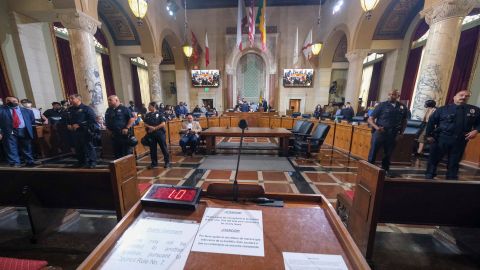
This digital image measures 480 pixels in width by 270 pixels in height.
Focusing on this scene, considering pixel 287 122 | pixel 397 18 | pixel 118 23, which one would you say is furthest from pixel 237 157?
pixel 118 23

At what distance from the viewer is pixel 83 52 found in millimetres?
5098

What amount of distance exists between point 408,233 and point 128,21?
12015 millimetres

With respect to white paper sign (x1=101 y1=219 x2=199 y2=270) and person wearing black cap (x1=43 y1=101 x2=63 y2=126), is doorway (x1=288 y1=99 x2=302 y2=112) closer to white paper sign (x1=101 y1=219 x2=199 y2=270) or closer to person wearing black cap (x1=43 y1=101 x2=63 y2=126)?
person wearing black cap (x1=43 y1=101 x2=63 y2=126)

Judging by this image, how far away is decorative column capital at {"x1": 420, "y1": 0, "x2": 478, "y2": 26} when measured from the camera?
407 centimetres

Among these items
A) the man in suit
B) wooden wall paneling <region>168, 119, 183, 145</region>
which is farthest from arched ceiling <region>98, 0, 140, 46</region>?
the man in suit

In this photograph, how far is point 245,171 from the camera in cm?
427

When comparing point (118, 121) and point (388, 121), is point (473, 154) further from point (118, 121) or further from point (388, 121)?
point (118, 121)

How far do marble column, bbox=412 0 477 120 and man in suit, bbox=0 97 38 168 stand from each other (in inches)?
391

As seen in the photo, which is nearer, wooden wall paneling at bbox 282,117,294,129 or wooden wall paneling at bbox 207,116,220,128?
wooden wall paneling at bbox 282,117,294,129

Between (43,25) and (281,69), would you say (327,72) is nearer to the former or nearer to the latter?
(281,69)

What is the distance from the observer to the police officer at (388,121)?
3.62 m

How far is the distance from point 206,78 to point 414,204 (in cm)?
1316

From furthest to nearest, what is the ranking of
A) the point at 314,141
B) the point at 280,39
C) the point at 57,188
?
the point at 280,39, the point at 314,141, the point at 57,188

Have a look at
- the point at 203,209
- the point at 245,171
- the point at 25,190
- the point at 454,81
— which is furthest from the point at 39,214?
the point at 454,81
